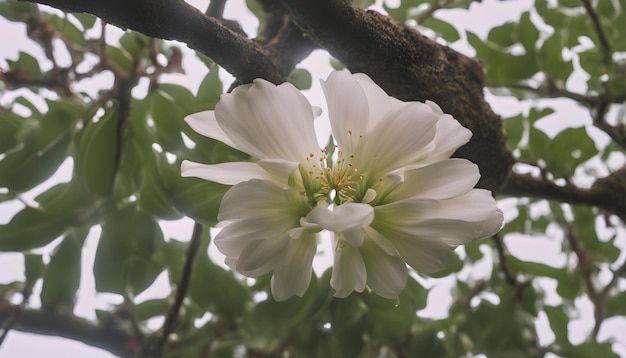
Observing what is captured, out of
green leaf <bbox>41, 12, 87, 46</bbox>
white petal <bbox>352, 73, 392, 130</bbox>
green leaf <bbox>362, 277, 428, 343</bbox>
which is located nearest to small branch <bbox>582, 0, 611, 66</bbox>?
green leaf <bbox>362, 277, 428, 343</bbox>

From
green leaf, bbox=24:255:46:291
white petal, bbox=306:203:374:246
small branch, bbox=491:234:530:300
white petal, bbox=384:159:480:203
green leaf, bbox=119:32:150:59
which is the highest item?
green leaf, bbox=119:32:150:59

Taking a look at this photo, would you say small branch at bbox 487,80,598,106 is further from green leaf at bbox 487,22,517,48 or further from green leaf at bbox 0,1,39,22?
green leaf at bbox 0,1,39,22

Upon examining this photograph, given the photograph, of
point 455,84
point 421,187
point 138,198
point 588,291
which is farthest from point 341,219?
point 588,291

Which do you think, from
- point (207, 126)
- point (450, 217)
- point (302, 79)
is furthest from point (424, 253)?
point (302, 79)

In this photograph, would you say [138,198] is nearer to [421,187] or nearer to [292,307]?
[292,307]

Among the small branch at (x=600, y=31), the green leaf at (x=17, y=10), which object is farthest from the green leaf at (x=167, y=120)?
the small branch at (x=600, y=31)

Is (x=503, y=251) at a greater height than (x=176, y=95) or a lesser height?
lesser
